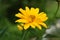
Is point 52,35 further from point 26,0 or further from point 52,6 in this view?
point 52,6

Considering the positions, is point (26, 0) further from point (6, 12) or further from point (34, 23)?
point (34, 23)

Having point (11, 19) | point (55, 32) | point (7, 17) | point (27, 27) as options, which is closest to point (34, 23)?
point (27, 27)

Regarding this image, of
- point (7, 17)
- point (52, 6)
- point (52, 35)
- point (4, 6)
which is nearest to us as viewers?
point (52, 35)

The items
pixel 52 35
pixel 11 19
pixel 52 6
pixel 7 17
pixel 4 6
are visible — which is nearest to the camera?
pixel 52 35

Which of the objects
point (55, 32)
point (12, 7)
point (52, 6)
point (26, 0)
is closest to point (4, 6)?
point (12, 7)

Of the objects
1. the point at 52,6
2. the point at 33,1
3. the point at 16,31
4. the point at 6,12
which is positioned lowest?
the point at 16,31

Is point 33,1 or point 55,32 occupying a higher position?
point 33,1

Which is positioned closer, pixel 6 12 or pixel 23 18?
pixel 23 18

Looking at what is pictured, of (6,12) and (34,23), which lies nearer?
(34,23)

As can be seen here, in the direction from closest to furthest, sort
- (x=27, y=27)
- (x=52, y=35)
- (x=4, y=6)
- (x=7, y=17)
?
(x=27, y=27)
(x=52, y=35)
(x=7, y=17)
(x=4, y=6)
